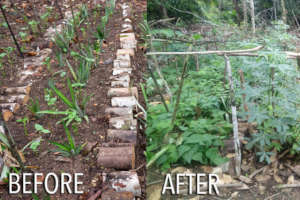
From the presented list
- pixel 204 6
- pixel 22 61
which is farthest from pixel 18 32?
pixel 204 6

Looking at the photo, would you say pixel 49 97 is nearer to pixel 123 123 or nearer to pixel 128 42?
pixel 123 123

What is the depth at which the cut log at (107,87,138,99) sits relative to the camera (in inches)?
71.6

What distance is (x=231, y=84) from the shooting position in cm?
118

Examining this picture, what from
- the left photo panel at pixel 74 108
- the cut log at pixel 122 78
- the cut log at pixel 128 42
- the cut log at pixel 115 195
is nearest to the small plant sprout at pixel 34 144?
the left photo panel at pixel 74 108

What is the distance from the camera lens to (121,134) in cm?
155

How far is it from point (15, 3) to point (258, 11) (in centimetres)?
274

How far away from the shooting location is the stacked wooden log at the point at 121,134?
1.31 metres

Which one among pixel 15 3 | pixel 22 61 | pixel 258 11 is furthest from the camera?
pixel 15 3

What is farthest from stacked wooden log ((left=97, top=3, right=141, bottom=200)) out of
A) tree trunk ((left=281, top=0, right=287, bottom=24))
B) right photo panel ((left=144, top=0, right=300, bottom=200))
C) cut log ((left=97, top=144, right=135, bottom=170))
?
tree trunk ((left=281, top=0, right=287, bottom=24))

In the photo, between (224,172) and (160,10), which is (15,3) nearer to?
(160,10)

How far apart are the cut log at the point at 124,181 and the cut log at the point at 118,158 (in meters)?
0.05

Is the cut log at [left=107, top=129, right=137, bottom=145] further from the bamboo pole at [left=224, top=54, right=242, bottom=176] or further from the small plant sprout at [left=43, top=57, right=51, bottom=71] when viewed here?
the small plant sprout at [left=43, top=57, right=51, bottom=71]

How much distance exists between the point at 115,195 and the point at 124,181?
0.24 feet

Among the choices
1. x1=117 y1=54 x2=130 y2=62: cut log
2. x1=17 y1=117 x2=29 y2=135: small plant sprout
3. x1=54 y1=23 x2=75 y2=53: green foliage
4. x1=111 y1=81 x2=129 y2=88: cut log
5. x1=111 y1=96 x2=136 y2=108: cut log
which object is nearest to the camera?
x1=17 y1=117 x2=29 y2=135: small plant sprout
